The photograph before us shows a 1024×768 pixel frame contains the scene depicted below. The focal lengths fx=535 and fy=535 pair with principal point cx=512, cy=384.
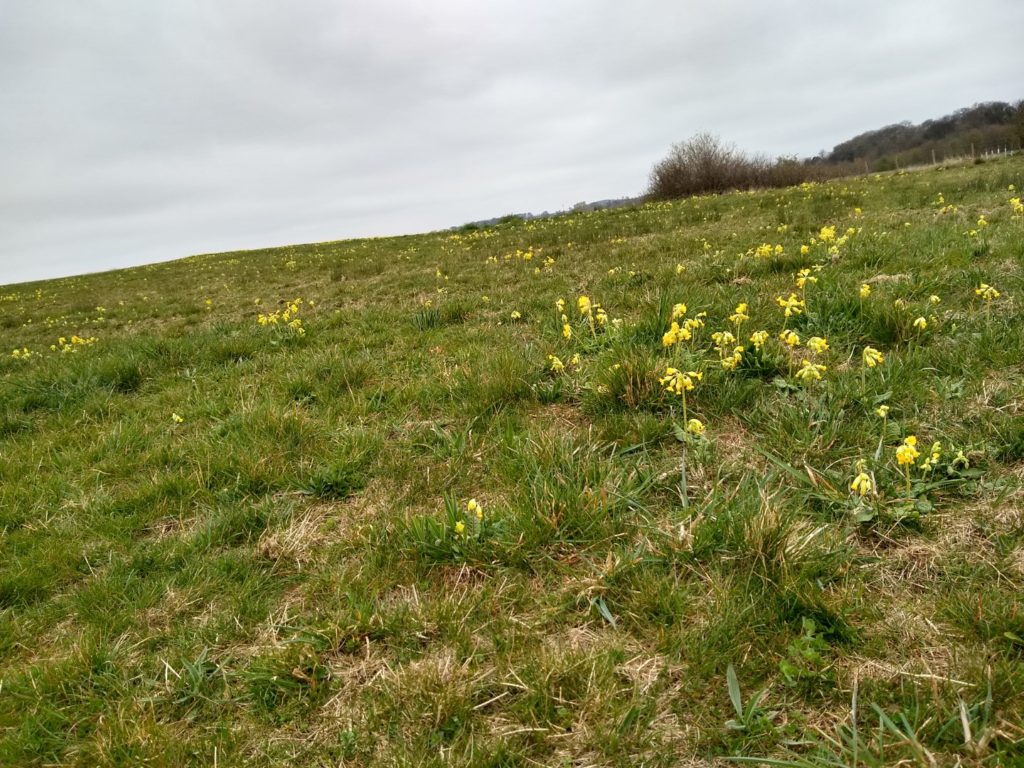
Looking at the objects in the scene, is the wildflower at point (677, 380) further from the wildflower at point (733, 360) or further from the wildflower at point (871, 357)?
the wildflower at point (871, 357)

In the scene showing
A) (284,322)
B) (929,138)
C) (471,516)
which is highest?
(929,138)

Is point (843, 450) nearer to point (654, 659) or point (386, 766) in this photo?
point (654, 659)

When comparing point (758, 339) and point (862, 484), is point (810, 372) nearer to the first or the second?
point (758, 339)

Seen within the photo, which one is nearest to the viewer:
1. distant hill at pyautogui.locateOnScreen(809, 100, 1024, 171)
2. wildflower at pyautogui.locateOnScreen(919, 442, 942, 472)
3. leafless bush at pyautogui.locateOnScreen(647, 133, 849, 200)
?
wildflower at pyautogui.locateOnScreen(919, 442, 942, 472)

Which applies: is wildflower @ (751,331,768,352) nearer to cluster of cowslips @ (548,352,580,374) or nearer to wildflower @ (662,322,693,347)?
wildflower @ (662,322,693,347)

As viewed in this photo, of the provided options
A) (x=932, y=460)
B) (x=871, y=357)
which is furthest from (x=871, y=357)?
(x=932, y=460)

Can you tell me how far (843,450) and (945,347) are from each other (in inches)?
66.8

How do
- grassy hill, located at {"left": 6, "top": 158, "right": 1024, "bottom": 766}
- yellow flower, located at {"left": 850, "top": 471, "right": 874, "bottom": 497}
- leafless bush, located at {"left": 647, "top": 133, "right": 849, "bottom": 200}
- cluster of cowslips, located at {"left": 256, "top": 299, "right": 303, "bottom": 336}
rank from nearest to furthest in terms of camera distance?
grassy hill, located at {"left": 6, "top": 158, "right": 1024, "bottom": 766} < yellow flower, located at {"left": 850, "top": 471, "right": 874, "bottom": 497} < cluster of cowslips, located at {"left": 256, "top": 299, "right": 303, "bottom": 336} < leafless bush, located at {"left": 647, "top": 133, "right": 849, "bottom": 200}

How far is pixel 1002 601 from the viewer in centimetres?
203

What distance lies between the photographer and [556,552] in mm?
2713

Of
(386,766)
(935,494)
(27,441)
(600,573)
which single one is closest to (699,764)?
(600,573)

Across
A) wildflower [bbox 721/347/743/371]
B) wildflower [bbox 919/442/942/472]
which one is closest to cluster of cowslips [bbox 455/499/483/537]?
wildflower [bbox 721/347/743/371]

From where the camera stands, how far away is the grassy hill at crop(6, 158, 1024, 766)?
1911mm

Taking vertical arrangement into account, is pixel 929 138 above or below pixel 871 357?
above
